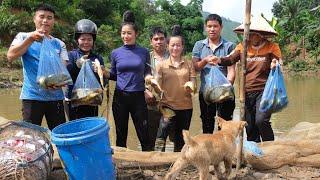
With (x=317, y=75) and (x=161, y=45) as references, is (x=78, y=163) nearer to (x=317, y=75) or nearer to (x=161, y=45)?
(x=161, y=45)

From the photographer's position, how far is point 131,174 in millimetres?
4137

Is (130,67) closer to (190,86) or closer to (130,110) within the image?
(130,110)

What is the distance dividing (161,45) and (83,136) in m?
2.23

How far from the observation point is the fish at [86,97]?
4.53m

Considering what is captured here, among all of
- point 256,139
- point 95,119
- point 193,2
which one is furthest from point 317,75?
point 95,119

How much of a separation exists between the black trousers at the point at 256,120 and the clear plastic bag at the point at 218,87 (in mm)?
349

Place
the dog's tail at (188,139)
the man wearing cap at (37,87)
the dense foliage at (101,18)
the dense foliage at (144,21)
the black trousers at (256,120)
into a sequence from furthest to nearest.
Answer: the dense foliage at (144,21)
the dense foliage at (101,18)
the black trousers at (256,120)
the man wearing cap at (37,87)
the dog's tail at (188,139)

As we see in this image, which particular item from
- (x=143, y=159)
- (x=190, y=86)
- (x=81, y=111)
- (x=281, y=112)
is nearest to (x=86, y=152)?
(x=143, y=159)

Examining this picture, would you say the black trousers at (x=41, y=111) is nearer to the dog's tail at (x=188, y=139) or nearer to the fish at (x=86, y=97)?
the fish at (x=86, y=97)

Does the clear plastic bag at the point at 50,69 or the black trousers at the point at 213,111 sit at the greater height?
the clear plastic bag at the point at 50,69

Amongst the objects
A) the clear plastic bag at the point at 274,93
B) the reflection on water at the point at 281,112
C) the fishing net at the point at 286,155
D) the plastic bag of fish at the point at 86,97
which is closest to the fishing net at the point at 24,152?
the plastic bag of fish at the point at 86,97

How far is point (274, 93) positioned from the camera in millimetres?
4508

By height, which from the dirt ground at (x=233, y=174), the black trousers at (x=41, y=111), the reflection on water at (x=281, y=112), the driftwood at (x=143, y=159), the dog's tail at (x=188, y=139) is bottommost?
the reflection on water at (x=281, y=112)

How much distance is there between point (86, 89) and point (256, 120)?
6.36 ft
